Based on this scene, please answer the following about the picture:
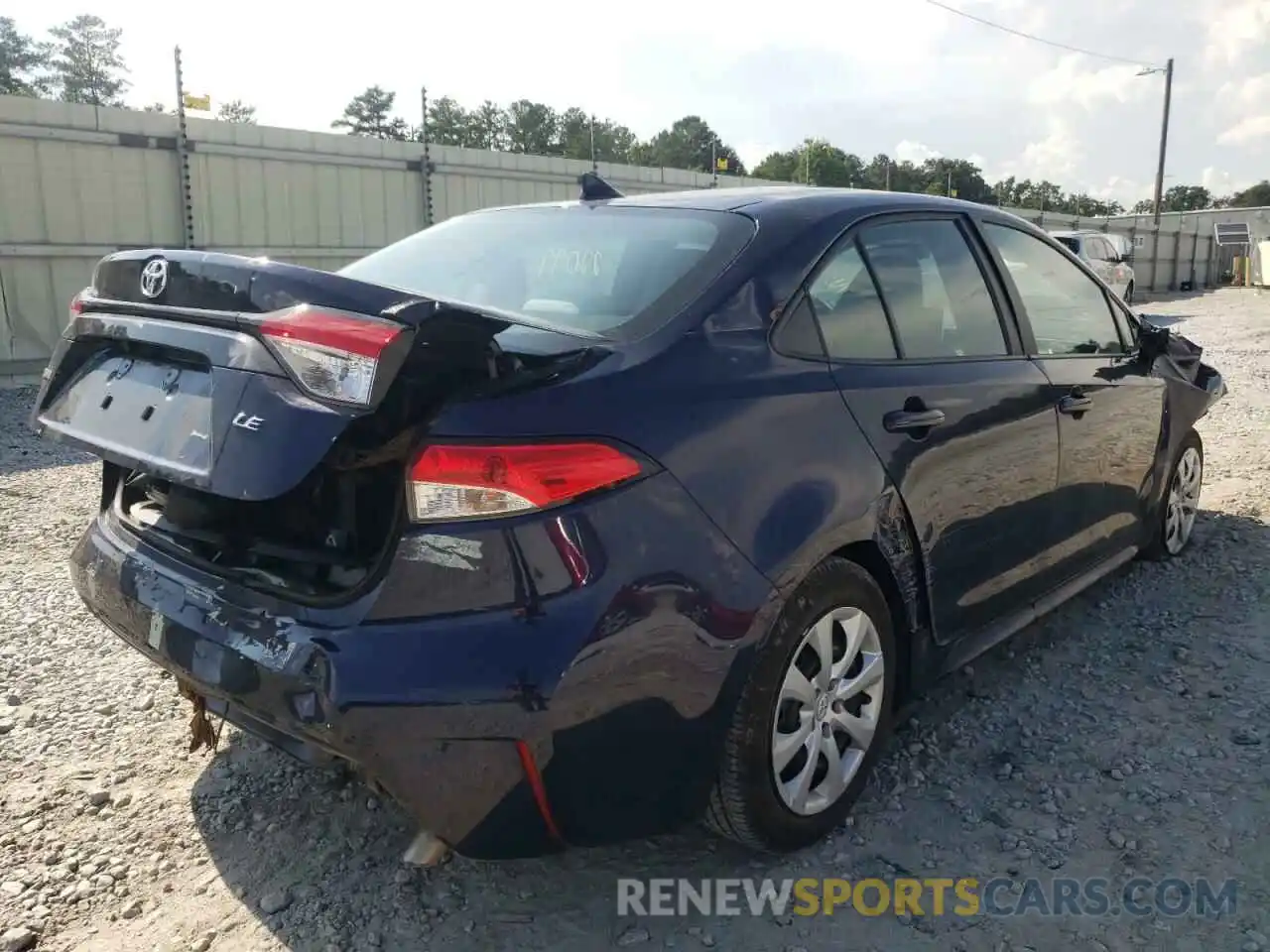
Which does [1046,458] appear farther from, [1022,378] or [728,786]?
[728,786]

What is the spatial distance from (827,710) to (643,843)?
58 centimetres

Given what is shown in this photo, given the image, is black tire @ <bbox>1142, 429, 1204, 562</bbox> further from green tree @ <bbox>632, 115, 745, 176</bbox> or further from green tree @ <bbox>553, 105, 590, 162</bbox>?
green tree @ <bbox>632, 115, 745, 176</bbox>

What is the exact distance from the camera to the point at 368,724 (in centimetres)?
185

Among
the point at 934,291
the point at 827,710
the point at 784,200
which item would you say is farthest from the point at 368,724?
the point at 934,291

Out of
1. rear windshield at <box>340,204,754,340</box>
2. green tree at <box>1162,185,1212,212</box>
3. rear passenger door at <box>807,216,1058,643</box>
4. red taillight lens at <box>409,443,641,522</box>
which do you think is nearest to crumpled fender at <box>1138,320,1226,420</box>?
rear passenger door at <box>807,216,1058,643</box>

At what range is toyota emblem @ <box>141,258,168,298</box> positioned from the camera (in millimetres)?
2203

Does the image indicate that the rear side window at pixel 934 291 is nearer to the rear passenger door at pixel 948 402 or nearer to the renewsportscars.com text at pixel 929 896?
the rear passenger door at pixel 948 402

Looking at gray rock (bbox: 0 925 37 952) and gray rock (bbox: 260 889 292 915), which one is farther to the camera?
gray rock (bbox: 260 889 292 915)

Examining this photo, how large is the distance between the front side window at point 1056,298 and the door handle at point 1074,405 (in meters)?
0.17

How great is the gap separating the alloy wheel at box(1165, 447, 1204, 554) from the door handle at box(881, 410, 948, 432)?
239cm

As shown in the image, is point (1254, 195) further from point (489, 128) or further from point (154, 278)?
point (154, 278)

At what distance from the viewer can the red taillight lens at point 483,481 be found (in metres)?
1.88

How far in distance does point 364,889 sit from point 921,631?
5.19 feet

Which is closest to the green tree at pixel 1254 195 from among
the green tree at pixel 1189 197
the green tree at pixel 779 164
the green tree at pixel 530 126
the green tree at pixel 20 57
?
the green tree at pixel 1189 197
